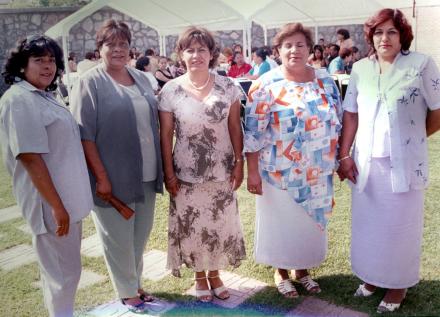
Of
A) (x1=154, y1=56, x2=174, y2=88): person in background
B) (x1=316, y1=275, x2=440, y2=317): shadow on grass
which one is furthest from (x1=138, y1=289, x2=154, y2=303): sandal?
(x1=154, y1=56, x2=174, y2=88): person in background

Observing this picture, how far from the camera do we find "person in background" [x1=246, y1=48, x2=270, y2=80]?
9.63 m

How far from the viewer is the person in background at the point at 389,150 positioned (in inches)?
110

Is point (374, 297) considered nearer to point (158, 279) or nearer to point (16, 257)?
point (158, 279)

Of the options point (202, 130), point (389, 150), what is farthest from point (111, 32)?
point (389, 150)

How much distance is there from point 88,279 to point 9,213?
2188 mm

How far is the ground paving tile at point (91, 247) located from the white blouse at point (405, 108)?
259cm

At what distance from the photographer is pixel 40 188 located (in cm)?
238

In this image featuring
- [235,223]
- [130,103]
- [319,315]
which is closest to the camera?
[130,103]

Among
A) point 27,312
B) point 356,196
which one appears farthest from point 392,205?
point 27,312

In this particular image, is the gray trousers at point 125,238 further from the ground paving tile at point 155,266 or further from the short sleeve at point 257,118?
the short sleeve at point 257,118

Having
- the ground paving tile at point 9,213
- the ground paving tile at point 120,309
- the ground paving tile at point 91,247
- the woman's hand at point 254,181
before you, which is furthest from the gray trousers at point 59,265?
the ground paving tile at point 9,213

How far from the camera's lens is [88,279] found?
378 centimetres

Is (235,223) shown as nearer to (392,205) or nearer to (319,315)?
(319,315)

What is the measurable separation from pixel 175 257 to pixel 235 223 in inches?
19.0
